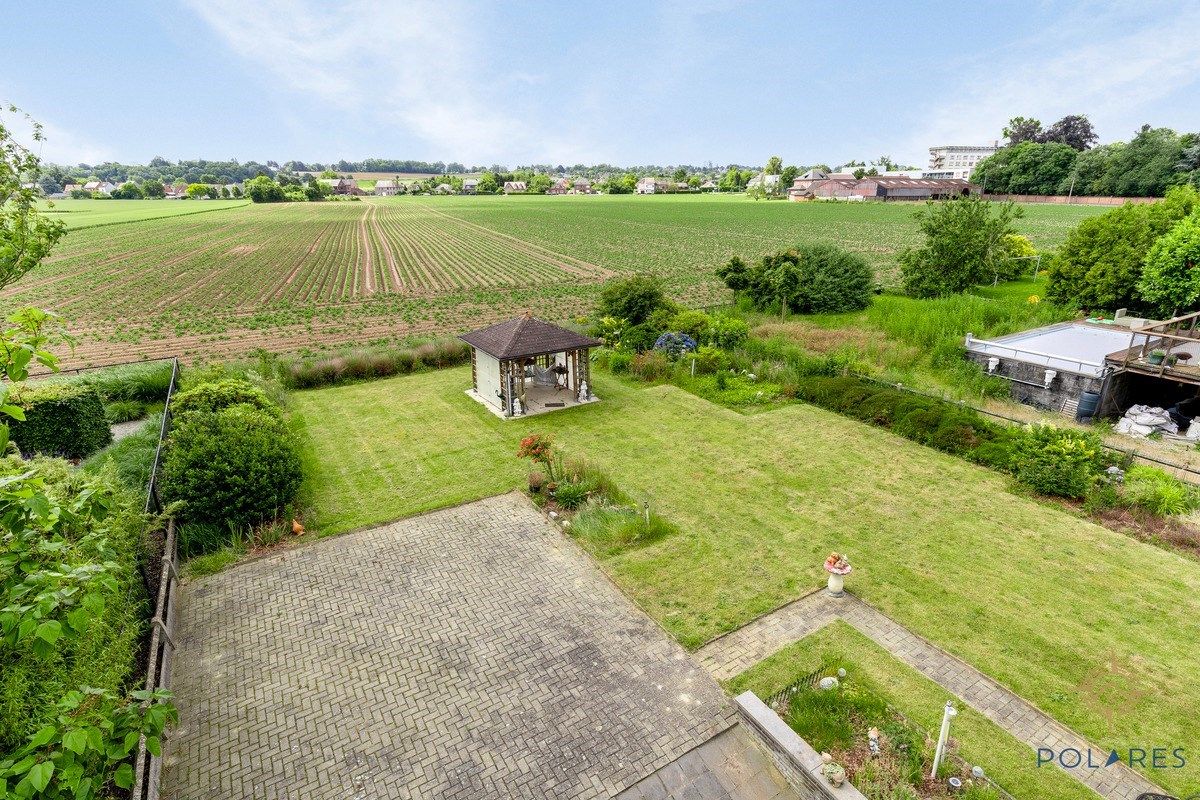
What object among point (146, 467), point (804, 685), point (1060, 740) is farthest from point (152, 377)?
point (1060, 740)

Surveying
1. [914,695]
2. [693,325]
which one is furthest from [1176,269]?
[914,695]

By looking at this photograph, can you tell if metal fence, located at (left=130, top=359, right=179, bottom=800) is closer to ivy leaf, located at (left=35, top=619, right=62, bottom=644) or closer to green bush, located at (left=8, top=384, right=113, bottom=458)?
green bush, located at (left=8, top=384, right=113, bottom=458)

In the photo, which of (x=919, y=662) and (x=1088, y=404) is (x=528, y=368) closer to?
(x=919, y=662)

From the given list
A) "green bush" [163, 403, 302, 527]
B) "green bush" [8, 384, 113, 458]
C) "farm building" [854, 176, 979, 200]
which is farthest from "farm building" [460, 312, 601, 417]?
"farm building" [854, 176, 979, 200]

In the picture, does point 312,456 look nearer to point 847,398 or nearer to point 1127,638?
point 847,398

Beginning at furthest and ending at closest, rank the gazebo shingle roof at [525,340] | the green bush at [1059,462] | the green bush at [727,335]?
the green bush at [727,335] < the gazebo shingle roof at [525,340] < the green bush at [1059,462]

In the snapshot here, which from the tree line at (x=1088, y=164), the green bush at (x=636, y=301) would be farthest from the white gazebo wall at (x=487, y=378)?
the tree line at (x=1088, y=164)

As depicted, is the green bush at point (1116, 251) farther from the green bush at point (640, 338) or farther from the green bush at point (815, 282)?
the green bush at point (640, 338)
